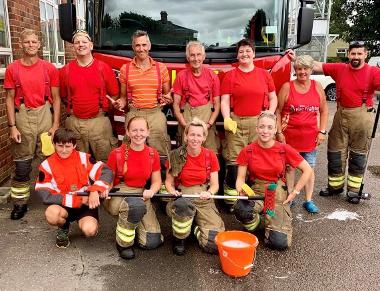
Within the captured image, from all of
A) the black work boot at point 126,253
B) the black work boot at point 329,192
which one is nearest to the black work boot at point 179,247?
the black work boot at point 126,253

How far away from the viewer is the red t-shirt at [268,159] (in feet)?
12.6

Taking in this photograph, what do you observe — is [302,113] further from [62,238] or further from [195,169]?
[62,238]

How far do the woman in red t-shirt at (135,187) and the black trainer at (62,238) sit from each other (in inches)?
17.6

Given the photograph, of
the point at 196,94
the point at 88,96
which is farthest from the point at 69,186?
the point at 196,94

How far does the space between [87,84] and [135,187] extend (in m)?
1.21

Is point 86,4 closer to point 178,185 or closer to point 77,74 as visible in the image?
point 77,74

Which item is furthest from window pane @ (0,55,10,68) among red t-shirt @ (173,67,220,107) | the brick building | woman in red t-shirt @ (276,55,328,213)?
woman in red t-shirt @ (276,55,328,213)

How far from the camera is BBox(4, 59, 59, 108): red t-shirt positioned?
4.14 meters

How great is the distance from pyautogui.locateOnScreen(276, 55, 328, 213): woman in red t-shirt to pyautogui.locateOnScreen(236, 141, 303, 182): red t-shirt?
61 cm

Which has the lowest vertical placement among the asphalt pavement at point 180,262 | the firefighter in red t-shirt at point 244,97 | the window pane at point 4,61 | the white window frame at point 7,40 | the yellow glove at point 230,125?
the asphalt pavement at point 180,262

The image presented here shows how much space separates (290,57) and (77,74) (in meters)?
2.38

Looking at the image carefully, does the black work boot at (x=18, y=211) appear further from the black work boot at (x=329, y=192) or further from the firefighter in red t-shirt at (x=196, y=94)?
the black work boot at (x=329, y=192)

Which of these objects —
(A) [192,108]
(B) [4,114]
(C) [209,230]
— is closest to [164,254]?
(C) [209,230]

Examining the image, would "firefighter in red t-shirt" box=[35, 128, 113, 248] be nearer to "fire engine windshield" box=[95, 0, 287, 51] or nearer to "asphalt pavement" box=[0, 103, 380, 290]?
"asphalt pavement" box=[0, 103, 380, 290]
